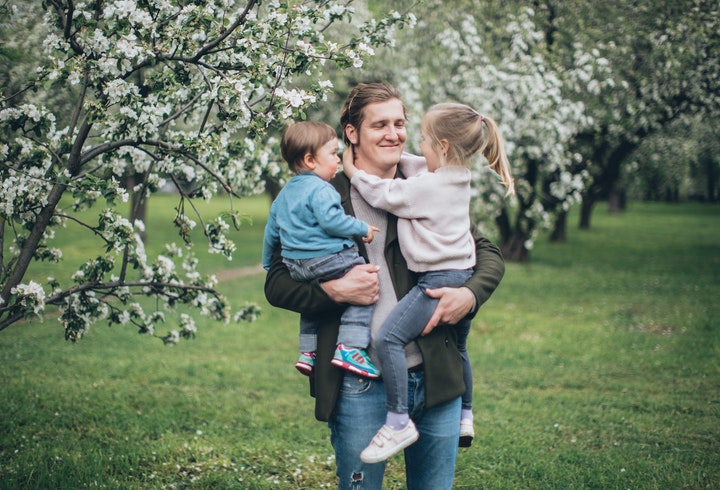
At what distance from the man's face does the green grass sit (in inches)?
122

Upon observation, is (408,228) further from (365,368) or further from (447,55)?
(447,55)

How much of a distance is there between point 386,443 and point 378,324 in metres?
0.51

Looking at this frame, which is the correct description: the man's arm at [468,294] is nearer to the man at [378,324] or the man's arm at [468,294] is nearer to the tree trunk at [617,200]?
the man at [378,324]

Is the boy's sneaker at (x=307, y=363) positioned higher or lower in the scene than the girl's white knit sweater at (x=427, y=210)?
lower

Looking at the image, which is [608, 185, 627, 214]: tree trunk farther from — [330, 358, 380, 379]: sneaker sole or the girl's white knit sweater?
[330, 358, 380, 379]: sneaker sole

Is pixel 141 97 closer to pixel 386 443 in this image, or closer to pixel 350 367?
pixel 350 367

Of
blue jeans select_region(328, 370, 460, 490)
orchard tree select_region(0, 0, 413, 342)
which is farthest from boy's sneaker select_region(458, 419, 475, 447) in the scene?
orchard tree select_region(0, 0, 413, 342)

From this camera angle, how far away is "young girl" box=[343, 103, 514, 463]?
3.00 meters

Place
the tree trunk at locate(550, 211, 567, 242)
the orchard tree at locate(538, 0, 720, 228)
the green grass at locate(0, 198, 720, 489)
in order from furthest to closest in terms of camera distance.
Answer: the tree trunk at locate(550, 211, 567, 242)
the orchard tree at locate(538, 0, 720, 228)
the green grass at locate(0, 198, 720, 489)

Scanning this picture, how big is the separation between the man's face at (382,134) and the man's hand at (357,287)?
52 cm

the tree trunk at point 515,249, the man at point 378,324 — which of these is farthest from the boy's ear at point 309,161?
the tree trunk at point 515,249

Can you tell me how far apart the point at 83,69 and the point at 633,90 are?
1291 centimetres

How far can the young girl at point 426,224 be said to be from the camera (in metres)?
3.00

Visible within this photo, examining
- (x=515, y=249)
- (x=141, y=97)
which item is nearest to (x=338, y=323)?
(x=141, y=97)
